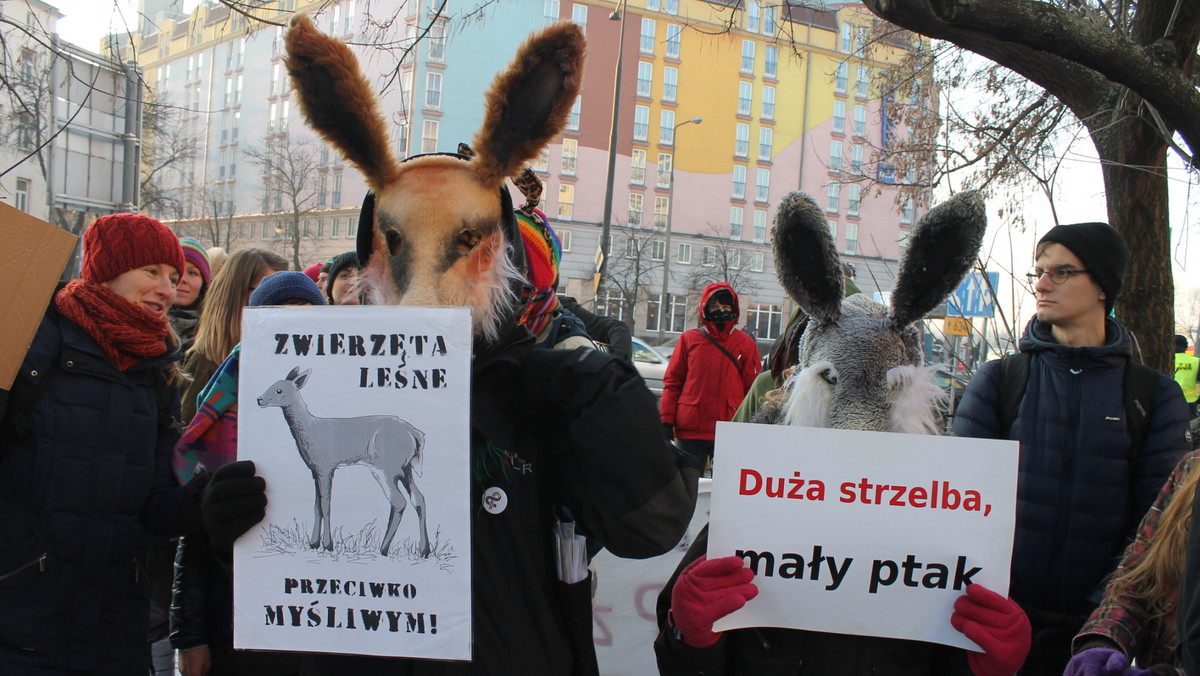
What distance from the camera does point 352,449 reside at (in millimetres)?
1467

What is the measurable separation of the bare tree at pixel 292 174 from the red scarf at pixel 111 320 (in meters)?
30.7

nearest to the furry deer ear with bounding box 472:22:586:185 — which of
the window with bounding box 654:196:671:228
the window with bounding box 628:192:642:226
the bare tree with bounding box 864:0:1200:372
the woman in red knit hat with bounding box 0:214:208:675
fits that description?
the woman in red knit hat with bounding box 0:214:208:675

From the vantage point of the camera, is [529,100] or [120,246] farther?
[120,246]

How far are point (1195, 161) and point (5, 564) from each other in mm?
4849

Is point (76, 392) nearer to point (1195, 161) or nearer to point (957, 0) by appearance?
point (957, 0)

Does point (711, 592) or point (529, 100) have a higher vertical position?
point (529, 100)

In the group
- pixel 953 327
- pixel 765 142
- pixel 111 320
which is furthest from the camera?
pixel 765 142

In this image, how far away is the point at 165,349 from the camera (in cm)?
228

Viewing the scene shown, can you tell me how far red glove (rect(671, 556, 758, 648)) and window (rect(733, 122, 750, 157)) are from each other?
4438cm

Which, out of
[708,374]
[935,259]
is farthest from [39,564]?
[708,374]

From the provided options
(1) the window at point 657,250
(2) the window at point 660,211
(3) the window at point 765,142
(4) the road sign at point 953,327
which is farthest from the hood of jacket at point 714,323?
(3) the window at point 765,142

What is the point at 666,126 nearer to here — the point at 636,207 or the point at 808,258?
the point at 636,207

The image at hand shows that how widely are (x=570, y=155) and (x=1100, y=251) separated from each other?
3871cm

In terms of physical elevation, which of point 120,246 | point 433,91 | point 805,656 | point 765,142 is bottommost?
point 805,656
